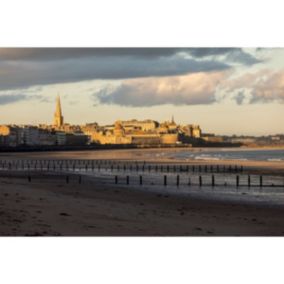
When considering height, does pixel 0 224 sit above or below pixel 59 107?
below

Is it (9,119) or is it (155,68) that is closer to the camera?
(155,68)

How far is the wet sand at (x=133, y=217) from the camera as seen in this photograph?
1102 centimetres

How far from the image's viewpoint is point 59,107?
1497 cm

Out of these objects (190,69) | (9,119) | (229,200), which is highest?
(190,69)

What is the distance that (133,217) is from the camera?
43.0 feet

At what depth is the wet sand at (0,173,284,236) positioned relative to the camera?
11016 mm

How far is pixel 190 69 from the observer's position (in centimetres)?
1345

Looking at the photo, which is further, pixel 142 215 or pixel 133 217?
pixel 142 215
